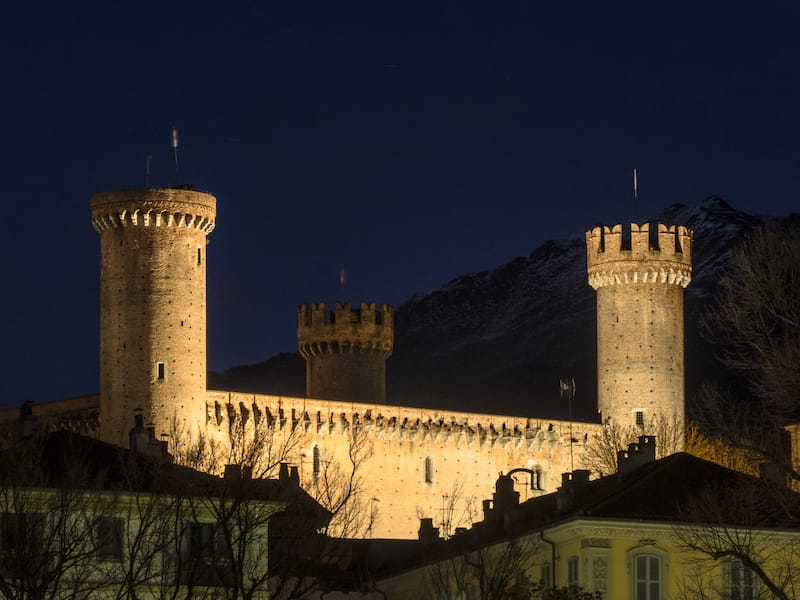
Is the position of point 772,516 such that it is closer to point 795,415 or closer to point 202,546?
point 795,415

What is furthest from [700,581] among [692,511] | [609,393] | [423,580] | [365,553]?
[609,393]

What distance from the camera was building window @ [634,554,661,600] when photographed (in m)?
56.7

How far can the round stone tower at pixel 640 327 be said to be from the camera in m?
104

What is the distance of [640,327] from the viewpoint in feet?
344

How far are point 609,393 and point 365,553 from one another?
35812 mm

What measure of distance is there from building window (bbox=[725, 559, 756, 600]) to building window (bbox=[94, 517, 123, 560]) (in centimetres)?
1334

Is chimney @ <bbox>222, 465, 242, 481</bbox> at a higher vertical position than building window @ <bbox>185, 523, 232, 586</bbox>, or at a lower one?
higher

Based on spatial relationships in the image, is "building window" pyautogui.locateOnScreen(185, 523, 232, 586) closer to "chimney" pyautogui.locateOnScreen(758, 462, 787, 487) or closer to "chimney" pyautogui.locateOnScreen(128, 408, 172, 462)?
"chimney" pyautogui.locateOnScreen(128, 408, 172, 462)

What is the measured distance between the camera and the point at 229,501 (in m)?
55.6

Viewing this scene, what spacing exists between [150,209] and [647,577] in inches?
1472

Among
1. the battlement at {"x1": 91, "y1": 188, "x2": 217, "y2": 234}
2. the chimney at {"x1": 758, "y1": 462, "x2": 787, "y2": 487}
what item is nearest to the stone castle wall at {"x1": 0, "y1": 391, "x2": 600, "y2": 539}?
the battlement at {"x1": 91, "y1": 188, "x2": 217, "y2": 234}

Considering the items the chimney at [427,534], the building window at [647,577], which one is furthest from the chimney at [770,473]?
the chimney at [427,534]

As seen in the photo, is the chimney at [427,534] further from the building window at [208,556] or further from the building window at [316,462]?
the building window at [316,462]

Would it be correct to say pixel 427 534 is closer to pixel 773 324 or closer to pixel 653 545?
pixel 773 324
